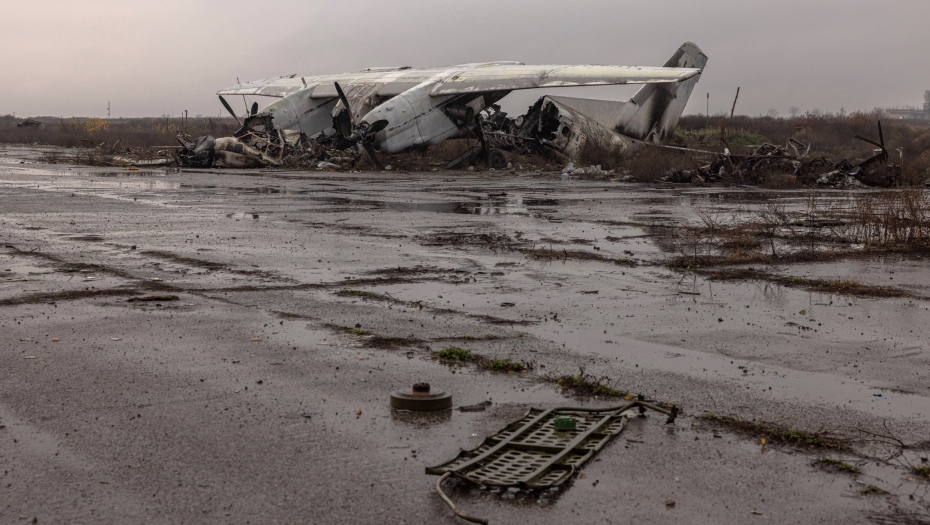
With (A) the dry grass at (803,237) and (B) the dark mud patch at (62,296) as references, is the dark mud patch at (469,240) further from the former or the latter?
(B) the dark mud patch at (62,296)

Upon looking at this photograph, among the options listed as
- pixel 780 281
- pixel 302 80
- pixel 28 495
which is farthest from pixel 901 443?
pixel 302 80

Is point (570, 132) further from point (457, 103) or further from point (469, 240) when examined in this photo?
point (469, 240)

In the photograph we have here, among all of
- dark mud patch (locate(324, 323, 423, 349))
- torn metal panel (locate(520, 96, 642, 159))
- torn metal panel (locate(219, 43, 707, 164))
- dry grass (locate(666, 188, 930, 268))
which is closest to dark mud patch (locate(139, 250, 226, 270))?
dark mud patch (locate(324, 323, 423, 349))

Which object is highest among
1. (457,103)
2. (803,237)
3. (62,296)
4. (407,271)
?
(457,103)

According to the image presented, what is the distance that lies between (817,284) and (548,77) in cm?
2078

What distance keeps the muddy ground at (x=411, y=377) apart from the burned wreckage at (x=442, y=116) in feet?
58.7

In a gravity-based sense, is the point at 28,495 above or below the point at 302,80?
below

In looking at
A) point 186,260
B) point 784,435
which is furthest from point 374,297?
point 784,435

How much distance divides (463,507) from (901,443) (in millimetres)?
2323

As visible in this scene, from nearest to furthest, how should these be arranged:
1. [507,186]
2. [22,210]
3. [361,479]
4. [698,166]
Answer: [361,479]
[22,210]
[507,186]
[698,166]

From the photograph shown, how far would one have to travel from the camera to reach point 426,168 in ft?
108

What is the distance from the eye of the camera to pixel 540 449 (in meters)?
3.77

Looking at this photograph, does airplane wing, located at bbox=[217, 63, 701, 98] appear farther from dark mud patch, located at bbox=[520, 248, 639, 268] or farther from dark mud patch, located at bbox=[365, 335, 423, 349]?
dark mud patch, located at bbox=[365, 335, 423, 349]

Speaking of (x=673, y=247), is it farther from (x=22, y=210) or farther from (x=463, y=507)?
(x=22, y=210)
